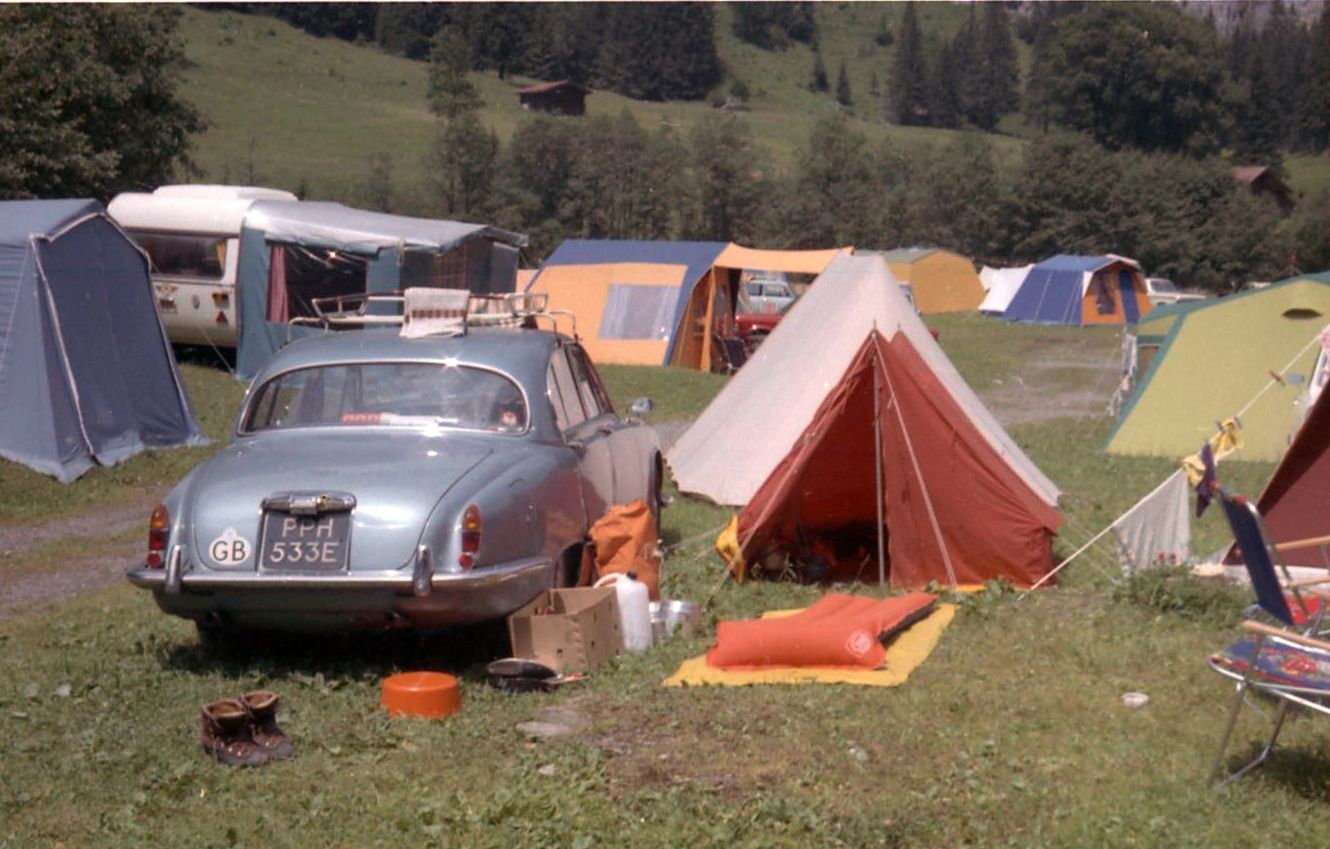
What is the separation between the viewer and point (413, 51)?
80125mm

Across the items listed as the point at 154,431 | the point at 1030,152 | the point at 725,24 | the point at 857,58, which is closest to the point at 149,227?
the point at 154,431

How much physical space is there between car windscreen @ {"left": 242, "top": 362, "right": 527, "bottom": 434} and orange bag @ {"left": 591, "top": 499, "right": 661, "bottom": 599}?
796mm

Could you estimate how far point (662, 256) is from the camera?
25562 mm

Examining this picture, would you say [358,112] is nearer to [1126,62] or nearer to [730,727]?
[1126,62]

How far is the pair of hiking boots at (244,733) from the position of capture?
5.41 metres

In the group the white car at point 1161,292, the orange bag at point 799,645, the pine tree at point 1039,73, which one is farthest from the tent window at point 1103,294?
the orange bag at point 799,645

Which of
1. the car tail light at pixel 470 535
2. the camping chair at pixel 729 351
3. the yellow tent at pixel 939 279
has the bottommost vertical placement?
the yellow tent at pixel 939 279

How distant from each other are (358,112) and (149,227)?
45128mm

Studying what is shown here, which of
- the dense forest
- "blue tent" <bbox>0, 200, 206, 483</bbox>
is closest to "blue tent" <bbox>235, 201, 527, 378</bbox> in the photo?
"blue tent" <bbox>0, 200, 206, 483</bbox>

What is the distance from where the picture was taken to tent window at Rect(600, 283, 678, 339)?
2506 centimetres

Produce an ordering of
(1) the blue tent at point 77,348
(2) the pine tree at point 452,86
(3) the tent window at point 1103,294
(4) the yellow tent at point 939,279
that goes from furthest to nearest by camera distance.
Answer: (2) the pine tree at point 452,86
(4) the yellow tent at point 939,279
(3) the tent window at point 1103,294
(1) the blue tent at point 77,348

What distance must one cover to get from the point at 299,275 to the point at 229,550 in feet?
47.6

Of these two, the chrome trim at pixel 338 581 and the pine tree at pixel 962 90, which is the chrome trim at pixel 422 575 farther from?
the pine tree at pixel 962 90

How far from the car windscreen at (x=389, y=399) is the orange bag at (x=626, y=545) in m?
0.80
